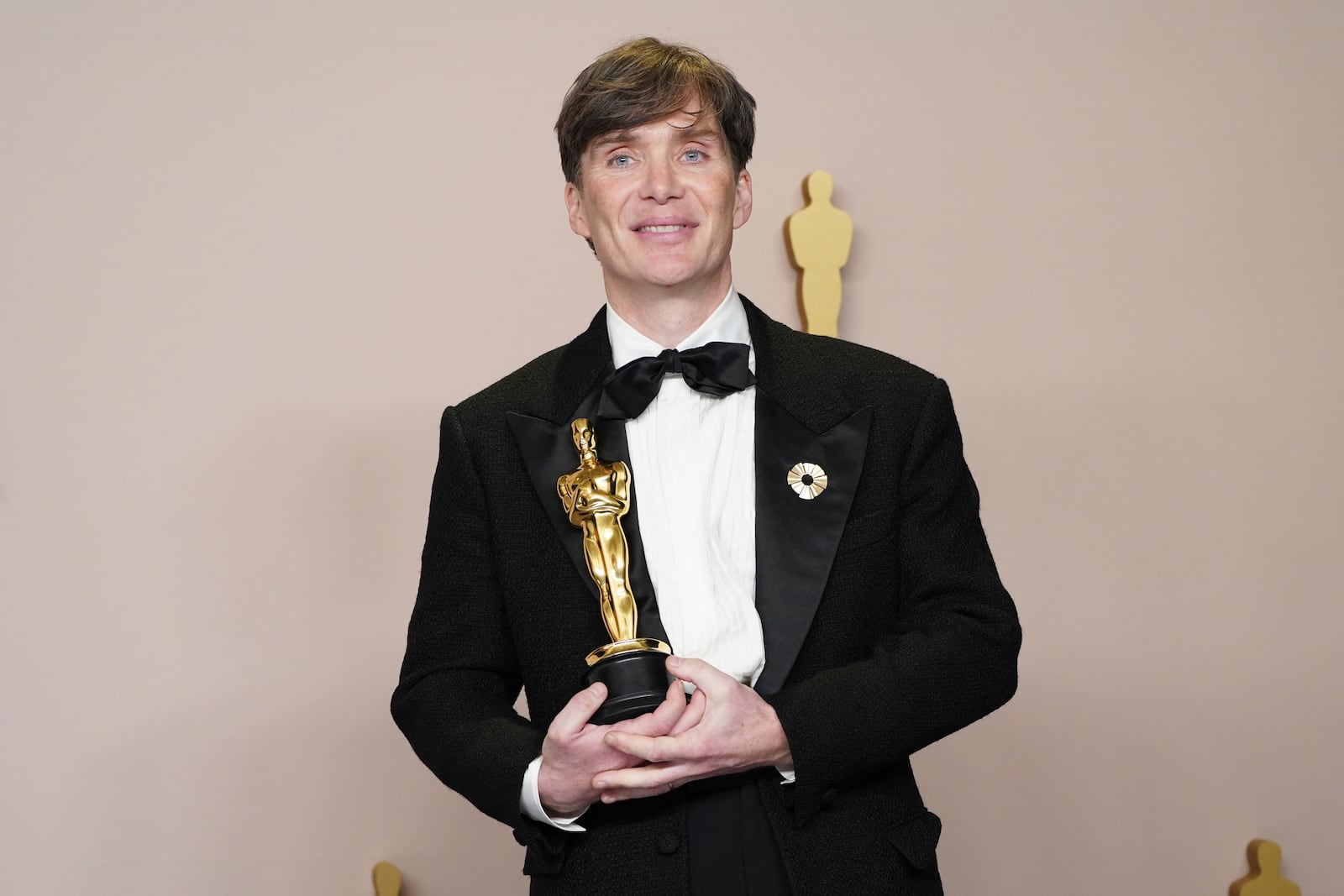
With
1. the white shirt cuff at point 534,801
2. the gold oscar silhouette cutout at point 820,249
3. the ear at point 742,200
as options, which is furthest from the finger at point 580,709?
the gold oscar silhouette cutout at point 820,249

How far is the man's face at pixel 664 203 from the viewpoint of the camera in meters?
2.00

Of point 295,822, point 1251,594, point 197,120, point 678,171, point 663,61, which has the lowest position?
point 295,822

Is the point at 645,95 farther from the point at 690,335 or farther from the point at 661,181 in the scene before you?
the point at 690,335

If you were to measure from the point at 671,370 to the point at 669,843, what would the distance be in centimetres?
60

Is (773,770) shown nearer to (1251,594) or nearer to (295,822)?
(295,822)

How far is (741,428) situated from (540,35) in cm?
165

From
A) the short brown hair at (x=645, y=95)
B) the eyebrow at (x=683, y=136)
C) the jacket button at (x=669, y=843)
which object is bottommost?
the jacket button at (x=669, y=843)

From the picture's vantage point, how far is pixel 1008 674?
1.88m

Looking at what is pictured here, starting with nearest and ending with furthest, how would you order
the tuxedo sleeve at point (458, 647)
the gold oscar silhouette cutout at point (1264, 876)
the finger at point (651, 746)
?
the finger at point (651, 746) < the tuxedo sleeve at point (458, 647) < the gold oscar silhouette cutout at point (1264, 876)

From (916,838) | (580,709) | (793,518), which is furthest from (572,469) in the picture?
(916,838)

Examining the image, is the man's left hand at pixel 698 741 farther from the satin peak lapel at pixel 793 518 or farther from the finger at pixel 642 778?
the satin peak lapel at pixel 793 518

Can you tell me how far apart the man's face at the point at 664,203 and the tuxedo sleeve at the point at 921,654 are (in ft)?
1.17

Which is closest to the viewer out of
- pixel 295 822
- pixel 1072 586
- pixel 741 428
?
pixel 741 428

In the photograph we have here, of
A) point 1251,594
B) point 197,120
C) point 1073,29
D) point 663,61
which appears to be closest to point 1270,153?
point 1073,29
